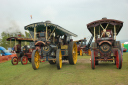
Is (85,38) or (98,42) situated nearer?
(98,42)

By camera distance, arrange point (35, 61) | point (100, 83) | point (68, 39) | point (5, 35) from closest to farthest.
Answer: point (100, 83), point (35, 61), point (68, 39), point (5, 35)

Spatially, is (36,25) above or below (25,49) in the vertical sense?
above

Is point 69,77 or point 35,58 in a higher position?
point 35,58

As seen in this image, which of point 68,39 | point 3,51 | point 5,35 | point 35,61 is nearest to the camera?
point 35,61

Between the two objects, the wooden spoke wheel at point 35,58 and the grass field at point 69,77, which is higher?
the wooden spoke wheel at point 35,58

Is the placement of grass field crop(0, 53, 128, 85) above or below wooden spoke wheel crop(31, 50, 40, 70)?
below

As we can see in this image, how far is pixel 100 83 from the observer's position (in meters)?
3.57

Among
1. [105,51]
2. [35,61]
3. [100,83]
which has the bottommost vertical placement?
[100,83]

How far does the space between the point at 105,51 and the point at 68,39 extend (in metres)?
3.62

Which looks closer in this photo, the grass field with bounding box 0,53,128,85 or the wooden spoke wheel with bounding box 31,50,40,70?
the grass field with bounding box 0,53,128,85

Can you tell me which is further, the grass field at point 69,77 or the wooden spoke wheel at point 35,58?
the wooden spoke wheel at point 35,58

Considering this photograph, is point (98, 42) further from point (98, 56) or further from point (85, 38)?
point (85, 38)

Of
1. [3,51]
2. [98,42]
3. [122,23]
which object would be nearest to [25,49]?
[98,42]

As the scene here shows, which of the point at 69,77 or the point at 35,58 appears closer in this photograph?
the point at 69,77
